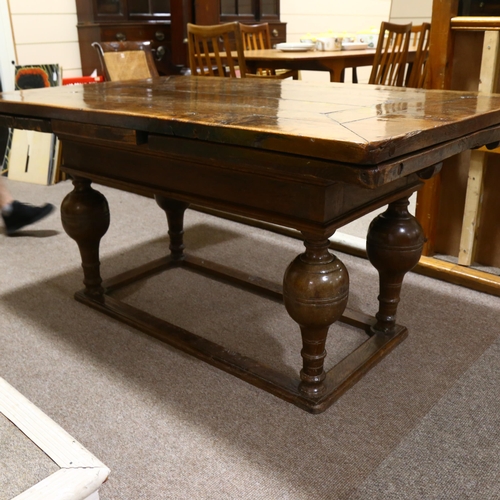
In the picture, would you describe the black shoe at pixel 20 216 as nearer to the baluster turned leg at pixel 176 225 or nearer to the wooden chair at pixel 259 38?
the baluster turned leg at pixel 176 225

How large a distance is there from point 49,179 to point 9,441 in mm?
2680

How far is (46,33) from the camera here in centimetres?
360

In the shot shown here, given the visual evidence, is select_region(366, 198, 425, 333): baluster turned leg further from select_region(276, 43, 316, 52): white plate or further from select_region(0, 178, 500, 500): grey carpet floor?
select_region(276, 43, 316, 52): white plate

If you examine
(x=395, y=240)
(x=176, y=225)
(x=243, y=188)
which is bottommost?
(x=176, y=225)

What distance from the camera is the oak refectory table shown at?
38.1 inches

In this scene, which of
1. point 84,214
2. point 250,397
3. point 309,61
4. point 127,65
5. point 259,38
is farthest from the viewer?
point 259,38

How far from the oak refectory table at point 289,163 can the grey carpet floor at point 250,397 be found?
0.22 feet

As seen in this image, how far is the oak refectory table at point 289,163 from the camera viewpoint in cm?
97

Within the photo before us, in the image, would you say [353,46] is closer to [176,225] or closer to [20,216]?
[176,225]

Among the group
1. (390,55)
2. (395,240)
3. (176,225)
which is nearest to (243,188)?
(395,240)

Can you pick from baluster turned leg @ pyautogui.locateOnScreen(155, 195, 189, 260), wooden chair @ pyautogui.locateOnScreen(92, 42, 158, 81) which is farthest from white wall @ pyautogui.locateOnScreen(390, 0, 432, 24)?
baluster turned leg @ pyautogui.locateOnScreen(155, 195, 189, 260)

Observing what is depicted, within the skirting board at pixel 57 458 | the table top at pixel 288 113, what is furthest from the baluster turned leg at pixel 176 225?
the skirting board at pixel 57 458

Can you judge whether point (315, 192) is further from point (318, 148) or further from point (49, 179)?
point (49, 179)

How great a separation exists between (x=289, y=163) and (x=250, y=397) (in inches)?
26.7
